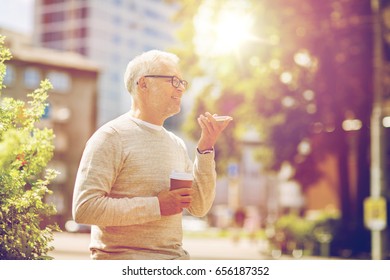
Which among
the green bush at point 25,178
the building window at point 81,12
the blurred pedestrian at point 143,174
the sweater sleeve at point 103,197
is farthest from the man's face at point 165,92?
the building window at point 81,12

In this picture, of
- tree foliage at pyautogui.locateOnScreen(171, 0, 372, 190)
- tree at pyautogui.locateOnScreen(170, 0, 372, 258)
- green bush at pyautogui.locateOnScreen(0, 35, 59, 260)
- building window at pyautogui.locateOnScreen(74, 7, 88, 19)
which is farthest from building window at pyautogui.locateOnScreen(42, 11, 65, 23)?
green bush at pyautogui.locateOnScreen(0, 35, 59, 260)

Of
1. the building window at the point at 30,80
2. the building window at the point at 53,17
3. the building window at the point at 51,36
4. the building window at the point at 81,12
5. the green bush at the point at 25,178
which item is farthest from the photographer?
the building window at the point at 51,36

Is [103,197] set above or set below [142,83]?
below

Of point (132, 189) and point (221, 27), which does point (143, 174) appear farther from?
point (221, 27)

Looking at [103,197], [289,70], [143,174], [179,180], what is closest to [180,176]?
[179,180]

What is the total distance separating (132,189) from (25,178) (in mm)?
394

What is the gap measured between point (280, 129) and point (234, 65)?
6.08 feet

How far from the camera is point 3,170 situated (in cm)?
254

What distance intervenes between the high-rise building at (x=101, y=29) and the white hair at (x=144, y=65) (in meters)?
45.5

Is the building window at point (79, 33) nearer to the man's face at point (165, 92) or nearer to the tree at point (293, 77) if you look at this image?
the tree at point (293, 77)

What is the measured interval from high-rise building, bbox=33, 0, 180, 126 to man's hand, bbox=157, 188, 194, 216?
4569 cm

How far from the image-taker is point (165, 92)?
2.63 meters

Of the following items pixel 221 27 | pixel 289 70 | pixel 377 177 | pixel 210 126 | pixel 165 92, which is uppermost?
pixel 221 27

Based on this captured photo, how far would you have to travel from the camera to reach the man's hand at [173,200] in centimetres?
250
